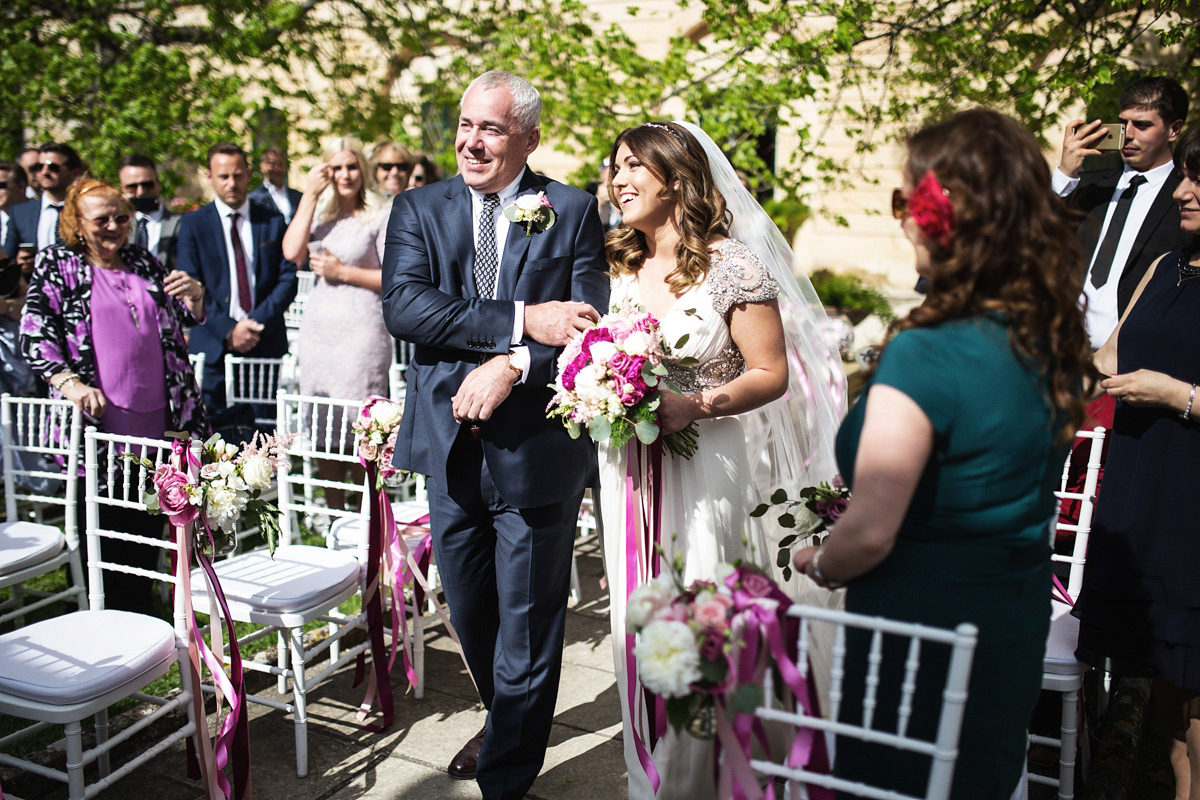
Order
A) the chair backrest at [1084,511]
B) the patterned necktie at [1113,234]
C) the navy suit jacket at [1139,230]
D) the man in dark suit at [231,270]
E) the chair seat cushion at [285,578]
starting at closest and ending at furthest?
the chair backrest at [1084,511] → the chair seat cushion at [285,578] → the navy suit jacket at [1139,230] → the patterned necktie at [1113,234] → the man in dark suit at [231,270]

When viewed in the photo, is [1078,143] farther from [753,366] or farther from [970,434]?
[970,434]

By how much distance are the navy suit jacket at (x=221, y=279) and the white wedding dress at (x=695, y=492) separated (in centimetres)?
368

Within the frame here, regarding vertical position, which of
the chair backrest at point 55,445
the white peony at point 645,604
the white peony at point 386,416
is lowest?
the chair backrest at point 55,445

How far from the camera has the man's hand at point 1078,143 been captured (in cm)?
432

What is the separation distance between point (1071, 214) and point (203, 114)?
9597 mm

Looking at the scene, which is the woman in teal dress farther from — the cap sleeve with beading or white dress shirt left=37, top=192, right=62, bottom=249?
white dress shirt left=37, top=192, right=62, bottom=249

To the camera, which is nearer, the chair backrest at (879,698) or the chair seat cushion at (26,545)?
the chair backrest at (879,698)

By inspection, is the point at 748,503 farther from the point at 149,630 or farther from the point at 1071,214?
the point at 149,630

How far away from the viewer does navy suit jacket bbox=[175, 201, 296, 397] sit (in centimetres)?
614

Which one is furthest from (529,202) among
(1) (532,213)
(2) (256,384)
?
(2) (256,384)

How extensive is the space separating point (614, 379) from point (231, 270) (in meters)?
4.41

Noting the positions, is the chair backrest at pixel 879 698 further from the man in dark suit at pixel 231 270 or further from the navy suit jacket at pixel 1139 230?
the man in dark suit at pixel 231 270

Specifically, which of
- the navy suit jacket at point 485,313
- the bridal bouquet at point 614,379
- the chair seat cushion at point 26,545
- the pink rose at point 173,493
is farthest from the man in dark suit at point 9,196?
the bridal bouquet at point 614,379

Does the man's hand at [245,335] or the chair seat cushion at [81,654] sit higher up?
the man's hand at [245,335]
